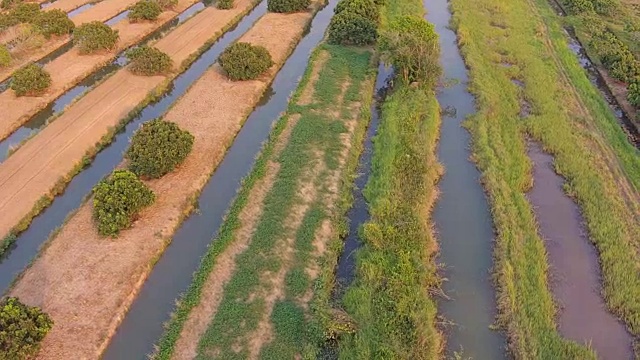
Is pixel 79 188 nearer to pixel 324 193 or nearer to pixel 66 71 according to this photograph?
pixel 324 193

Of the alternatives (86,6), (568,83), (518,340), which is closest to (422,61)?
(568,83)

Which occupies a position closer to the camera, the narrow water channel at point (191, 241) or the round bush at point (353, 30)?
the narrow water channel at point (191, 241)

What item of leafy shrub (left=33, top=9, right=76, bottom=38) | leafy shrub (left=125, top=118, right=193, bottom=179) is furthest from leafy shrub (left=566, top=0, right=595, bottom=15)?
leafy shrub (left=33, top=9, right=76, bottom=38)

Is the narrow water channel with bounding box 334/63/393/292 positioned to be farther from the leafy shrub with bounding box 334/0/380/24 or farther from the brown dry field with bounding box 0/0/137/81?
the brown dry field with bounding box 0/0/137/81

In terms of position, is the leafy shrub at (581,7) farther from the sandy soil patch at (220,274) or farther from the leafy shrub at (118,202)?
the leafy shrub at (118,202)

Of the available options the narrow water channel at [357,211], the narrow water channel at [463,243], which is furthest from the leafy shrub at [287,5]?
the narrow water channel at [463,243]

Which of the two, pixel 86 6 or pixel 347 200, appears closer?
pixel 347 200

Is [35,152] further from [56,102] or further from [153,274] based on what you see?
[153,274]
